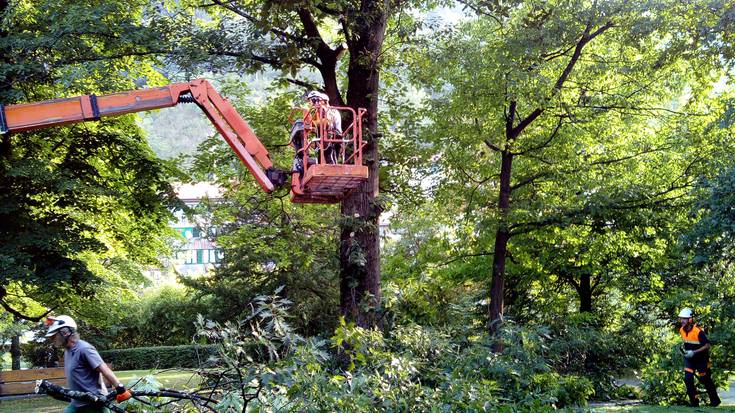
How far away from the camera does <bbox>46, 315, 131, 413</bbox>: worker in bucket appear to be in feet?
25.8

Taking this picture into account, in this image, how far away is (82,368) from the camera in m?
8.01

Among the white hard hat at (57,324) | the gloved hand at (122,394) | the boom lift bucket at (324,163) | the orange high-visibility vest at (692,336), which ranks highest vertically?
the boom lift bucket at (324,163)

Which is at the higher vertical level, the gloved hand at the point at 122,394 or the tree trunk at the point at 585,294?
the gloved hand at the point at 122,394

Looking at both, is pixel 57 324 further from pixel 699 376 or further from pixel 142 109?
pixel 699 376

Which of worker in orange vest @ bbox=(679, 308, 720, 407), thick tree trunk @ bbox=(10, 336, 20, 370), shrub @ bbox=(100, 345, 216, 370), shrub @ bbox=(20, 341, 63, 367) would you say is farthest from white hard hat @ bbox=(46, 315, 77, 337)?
shrub @ bbox=(20, 341, 63, 367)

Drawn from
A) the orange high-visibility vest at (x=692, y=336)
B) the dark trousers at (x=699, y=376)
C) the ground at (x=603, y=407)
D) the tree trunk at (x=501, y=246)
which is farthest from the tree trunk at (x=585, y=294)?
the dark trousers at (x=699, y=376)

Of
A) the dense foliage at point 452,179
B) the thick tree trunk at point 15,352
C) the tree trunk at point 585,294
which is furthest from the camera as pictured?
the thick tree trunk at point 15,352

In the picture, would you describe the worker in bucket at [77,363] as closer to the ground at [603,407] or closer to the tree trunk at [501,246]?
the ground at [603,407]

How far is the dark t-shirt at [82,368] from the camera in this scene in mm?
7961

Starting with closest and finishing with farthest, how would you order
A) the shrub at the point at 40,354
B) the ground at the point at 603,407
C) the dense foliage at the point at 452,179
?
the ground at the point at 603,407, the dense foliage at the point at 452,179, the shrub at the point at 40,354

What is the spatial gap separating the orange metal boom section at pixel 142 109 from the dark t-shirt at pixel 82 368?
518cm

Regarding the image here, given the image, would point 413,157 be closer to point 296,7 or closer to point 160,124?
point 296,7

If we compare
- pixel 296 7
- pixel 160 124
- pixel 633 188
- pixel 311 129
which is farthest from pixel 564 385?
pixel 160 124

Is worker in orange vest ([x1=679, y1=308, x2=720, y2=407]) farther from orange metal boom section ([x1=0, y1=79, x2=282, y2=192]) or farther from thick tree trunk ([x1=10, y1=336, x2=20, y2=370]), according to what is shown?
thick tree trunk ([x1=10, y1=336, x2=20, y2=370])
